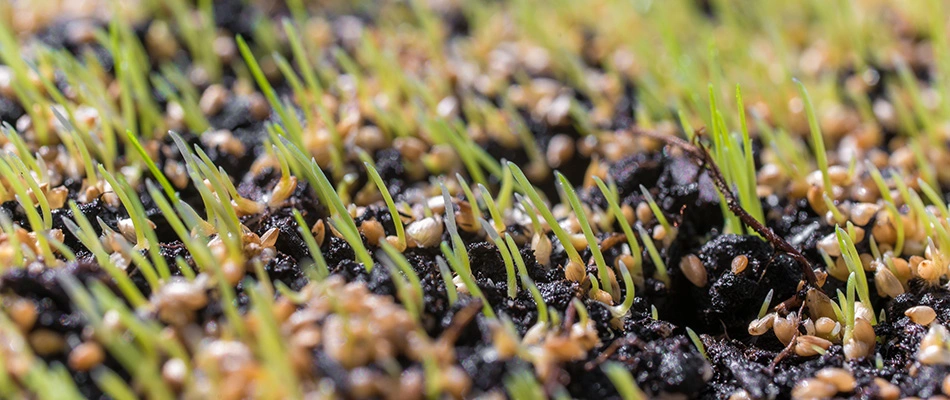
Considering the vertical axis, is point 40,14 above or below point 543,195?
above

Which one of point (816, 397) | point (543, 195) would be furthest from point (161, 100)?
point (816, 397)

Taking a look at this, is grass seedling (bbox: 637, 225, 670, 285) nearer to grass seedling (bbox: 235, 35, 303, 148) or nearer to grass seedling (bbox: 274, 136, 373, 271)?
grass seedling (bbox: 274, 136, 373, 271)

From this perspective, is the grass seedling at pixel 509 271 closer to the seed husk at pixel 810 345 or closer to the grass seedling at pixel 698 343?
the grass seedling at pixel 698 343

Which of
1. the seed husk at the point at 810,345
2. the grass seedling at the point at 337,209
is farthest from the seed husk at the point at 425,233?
the seed husk at the point at 810,345

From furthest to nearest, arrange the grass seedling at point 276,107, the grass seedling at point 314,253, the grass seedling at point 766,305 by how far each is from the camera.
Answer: the grass seedling at point 276,107 → the grass seedling at point 766,305 → the grass seedling at point 314,253

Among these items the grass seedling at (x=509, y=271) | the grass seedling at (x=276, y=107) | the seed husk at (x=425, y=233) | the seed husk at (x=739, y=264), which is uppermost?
the grass seedling at (x=276, y=107)

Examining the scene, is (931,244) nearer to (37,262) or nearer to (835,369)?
(835,369)
